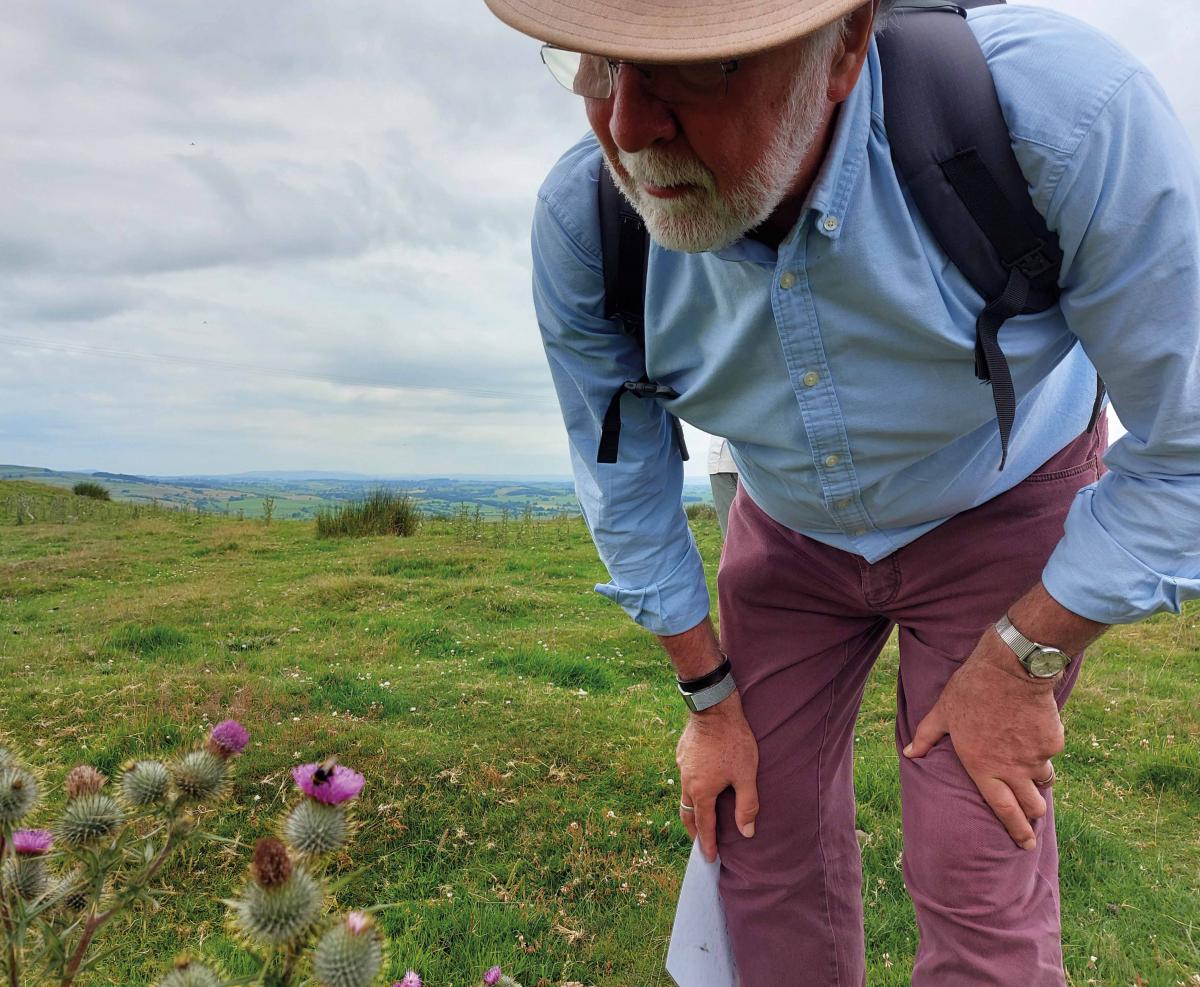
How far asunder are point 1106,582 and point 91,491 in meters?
29.2

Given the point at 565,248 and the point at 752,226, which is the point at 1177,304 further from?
the point at 565,248

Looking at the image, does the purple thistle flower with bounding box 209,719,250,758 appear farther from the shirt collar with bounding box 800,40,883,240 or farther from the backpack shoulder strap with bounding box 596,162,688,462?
the shirt collar with bounding box 800,40,883,240

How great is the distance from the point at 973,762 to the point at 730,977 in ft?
4.10

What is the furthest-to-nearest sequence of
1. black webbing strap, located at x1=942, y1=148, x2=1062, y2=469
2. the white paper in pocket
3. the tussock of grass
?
the tussock of grass < the white paper in pocket < black webbing strap, located at x1=942, y1=148, x2=1062, y2=469

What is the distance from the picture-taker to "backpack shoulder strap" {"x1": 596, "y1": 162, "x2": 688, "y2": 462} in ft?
7.54

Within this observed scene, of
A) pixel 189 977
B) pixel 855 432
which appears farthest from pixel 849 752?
pixel 189 977

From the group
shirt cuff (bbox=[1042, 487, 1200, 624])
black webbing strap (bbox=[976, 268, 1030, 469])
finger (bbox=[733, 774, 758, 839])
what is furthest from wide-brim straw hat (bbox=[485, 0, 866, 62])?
finger (bbox=[733, 774, 758, 839])

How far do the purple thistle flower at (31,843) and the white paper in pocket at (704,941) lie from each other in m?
2.04

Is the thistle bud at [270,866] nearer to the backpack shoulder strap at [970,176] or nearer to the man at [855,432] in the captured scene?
the man at [855,432]

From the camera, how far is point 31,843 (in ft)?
4.58

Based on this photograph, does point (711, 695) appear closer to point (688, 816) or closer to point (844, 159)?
point (688, 816)

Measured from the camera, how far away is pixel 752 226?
1959 mm

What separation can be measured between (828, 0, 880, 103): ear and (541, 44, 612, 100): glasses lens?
49 cm

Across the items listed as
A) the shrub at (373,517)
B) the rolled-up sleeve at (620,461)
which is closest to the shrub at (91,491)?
the shrub at (373,517)
